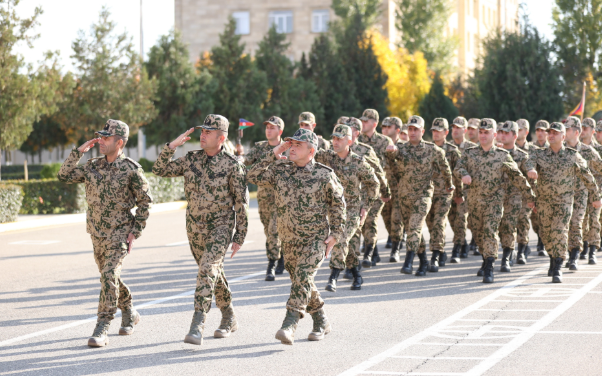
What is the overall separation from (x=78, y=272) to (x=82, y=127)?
65.0ft

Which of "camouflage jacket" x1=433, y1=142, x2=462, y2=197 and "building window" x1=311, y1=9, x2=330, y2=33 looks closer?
"camouflage jacket" x1=433, y1=142, x2=462, y2=197

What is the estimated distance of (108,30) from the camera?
3092 centimetres

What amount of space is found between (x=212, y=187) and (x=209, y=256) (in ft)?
2.00

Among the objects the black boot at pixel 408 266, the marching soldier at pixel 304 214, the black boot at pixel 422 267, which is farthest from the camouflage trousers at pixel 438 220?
the marching soldier at pixel 304 214

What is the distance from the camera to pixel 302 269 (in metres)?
7.29

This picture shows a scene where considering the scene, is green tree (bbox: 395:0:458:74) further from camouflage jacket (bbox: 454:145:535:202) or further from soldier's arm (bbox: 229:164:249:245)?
soldier's arm (bbox: 229:164:249:245)

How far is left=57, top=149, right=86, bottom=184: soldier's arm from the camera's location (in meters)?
7.66

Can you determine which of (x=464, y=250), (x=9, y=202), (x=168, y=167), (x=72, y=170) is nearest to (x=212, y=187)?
(x=168, y=167)

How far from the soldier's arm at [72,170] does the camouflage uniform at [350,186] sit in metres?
3.45

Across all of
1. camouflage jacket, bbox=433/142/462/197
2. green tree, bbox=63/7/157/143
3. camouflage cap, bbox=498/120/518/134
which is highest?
green tree, bbox=63/7/157/143

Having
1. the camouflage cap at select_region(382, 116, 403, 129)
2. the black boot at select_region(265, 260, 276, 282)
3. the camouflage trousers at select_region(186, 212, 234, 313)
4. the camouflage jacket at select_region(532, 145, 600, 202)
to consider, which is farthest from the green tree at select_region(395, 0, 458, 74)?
the camouflage trousers at select_region(186, 212, 234, 313)

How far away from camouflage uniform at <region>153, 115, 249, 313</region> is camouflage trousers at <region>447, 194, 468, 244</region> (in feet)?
22.8

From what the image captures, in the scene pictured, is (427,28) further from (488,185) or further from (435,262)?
(488,185)

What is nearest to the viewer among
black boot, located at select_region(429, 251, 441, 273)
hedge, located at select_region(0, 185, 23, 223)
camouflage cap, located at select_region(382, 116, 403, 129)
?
black boot, located at select_region(429, 251, 441, 273)
